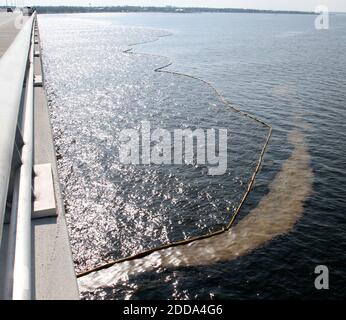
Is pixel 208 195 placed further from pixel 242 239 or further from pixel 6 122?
pixel 6 122

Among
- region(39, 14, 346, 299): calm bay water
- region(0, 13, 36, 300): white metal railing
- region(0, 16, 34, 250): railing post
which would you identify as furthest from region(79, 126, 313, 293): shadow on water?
region(0, 16, 34, 250): railing post

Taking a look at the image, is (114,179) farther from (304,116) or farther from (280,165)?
(304,116)

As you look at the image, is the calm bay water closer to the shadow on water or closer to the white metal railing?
the shadow on water

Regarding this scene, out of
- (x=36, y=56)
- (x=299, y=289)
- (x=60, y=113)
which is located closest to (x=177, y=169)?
(x=299, y=289)

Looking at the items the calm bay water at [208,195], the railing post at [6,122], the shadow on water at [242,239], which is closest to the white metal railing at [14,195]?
the railing post at [6,122]

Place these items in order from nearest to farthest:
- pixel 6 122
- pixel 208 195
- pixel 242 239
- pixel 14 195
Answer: pixel 6 122 < pixel 14 195 < pixel 242 239 < pixel 208 195

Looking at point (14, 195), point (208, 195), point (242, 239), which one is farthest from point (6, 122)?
point (208, 195)

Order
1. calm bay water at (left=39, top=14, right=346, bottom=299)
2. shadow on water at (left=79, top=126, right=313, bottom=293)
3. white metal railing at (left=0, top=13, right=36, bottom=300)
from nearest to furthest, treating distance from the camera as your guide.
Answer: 1. white metal railing at (left=0, top=13, right=36, bottom=300)
2. calm bay water at (left=39, top=14, right=346, bottom=299)
3. shadow on water at (left=79, top=126, right=313, bottom=293)

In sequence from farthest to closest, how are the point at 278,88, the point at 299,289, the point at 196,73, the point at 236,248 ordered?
1. the point at 196,73
2. the point at 278,88
3. the point at 236,248
4. the point at 299,289
